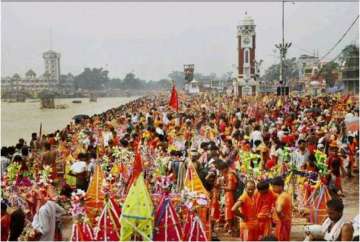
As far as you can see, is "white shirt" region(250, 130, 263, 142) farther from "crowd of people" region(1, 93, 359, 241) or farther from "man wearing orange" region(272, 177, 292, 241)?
"man wearing orange" region(272, 177, 292, 241)

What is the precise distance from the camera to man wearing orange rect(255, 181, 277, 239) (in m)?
6.25

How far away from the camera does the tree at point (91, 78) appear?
16450cm

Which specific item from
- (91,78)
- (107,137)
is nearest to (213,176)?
(107,137)

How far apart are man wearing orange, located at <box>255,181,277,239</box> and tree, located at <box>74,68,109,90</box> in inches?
6312

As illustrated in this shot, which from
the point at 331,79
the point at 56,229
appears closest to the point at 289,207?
the point at 56,229

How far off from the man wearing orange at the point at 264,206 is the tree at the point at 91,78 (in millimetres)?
160322

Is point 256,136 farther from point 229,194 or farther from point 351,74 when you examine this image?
point 351,74

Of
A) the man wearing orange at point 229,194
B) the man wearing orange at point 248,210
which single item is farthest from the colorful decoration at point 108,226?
the man wearing orange at point 229,194

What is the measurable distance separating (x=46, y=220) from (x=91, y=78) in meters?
162

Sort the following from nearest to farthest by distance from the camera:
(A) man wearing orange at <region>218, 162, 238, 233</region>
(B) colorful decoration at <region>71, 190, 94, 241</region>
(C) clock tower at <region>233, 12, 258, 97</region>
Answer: (B) colorful decoration at <region>71, 190, 94, 241</region>, (A) man wearing orange at <region>218, 162, 238, 233</region>, (C) clock tower at <region>233, 12, 258, 97</region>

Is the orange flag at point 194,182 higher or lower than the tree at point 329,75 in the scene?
lower

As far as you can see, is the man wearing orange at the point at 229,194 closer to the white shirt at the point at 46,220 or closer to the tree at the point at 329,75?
the white shirt at the point at 46,220

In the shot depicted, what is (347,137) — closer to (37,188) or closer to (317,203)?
(317,203)

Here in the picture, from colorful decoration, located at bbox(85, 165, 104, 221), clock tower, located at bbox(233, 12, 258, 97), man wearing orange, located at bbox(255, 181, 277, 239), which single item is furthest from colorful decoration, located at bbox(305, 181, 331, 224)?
clock tower, located at bbox(233, 12, 258, 97)
